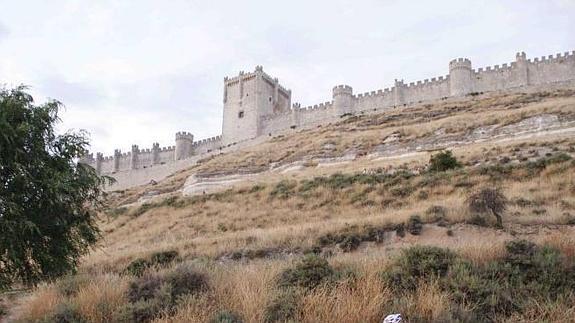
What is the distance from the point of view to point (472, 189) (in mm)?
19312

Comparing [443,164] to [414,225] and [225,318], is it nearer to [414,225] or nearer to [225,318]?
[414,225]

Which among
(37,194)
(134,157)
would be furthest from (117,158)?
(37,194)

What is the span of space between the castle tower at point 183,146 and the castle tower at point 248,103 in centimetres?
531

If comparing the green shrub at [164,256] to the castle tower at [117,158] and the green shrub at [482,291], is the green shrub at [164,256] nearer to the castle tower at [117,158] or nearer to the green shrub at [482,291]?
the green shrub at [482,291]

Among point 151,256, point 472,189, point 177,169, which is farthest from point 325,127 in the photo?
point 151,256

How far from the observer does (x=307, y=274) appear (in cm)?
776

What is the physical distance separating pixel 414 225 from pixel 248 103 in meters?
63.5

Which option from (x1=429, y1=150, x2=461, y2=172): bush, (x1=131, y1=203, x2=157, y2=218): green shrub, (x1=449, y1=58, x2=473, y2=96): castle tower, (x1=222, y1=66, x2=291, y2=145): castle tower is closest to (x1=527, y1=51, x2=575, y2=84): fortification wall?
(x1=449, y1=58, x2=473, y2=96): castle tower

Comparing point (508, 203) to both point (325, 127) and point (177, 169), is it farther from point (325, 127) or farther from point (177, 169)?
point (177, 169)

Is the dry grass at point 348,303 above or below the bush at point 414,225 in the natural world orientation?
below

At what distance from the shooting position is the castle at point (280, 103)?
5940 cm

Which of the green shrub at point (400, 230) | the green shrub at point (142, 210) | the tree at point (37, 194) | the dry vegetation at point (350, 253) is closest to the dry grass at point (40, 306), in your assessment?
the dry vegetation at point (350, 253)

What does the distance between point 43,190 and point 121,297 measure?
4.63 metres

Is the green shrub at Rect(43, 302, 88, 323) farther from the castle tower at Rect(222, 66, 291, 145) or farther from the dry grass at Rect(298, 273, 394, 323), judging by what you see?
the castle tower at Rect(222, 66, 291, 145)
